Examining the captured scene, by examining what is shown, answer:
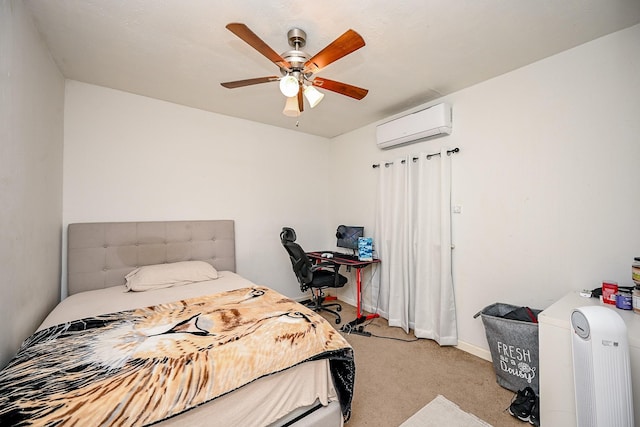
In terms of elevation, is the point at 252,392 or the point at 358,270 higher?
the point at 358,270

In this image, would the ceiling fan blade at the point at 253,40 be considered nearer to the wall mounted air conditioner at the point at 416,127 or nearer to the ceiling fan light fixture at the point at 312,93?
the ceiling fan light fixture at the point at 312,93

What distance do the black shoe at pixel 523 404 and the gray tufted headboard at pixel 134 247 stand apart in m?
2.77

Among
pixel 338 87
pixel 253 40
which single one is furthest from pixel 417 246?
pixel 253 40

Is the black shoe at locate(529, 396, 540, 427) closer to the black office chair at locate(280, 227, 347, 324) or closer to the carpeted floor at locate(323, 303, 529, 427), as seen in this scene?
the carpeted floor at locate(323, 303, 529, 427)

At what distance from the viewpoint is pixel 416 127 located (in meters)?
2.70

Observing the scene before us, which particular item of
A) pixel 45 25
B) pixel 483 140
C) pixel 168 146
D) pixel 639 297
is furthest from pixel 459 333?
pixel 45 25

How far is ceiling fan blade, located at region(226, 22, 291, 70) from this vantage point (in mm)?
1235

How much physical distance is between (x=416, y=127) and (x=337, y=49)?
1604 millimetres

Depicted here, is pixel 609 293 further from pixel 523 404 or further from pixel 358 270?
pixel 358 270

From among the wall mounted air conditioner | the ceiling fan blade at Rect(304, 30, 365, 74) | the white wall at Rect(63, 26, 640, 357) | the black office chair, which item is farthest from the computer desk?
the ceiling fan blade at Rect(304, 30, 365, 74)

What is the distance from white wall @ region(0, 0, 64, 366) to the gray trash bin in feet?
9.95

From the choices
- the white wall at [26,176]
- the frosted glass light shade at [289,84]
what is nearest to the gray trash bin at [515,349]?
the frosted glass light shade at [289,84]

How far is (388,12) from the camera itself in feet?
5.01

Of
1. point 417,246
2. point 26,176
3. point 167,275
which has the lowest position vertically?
point 167,275
